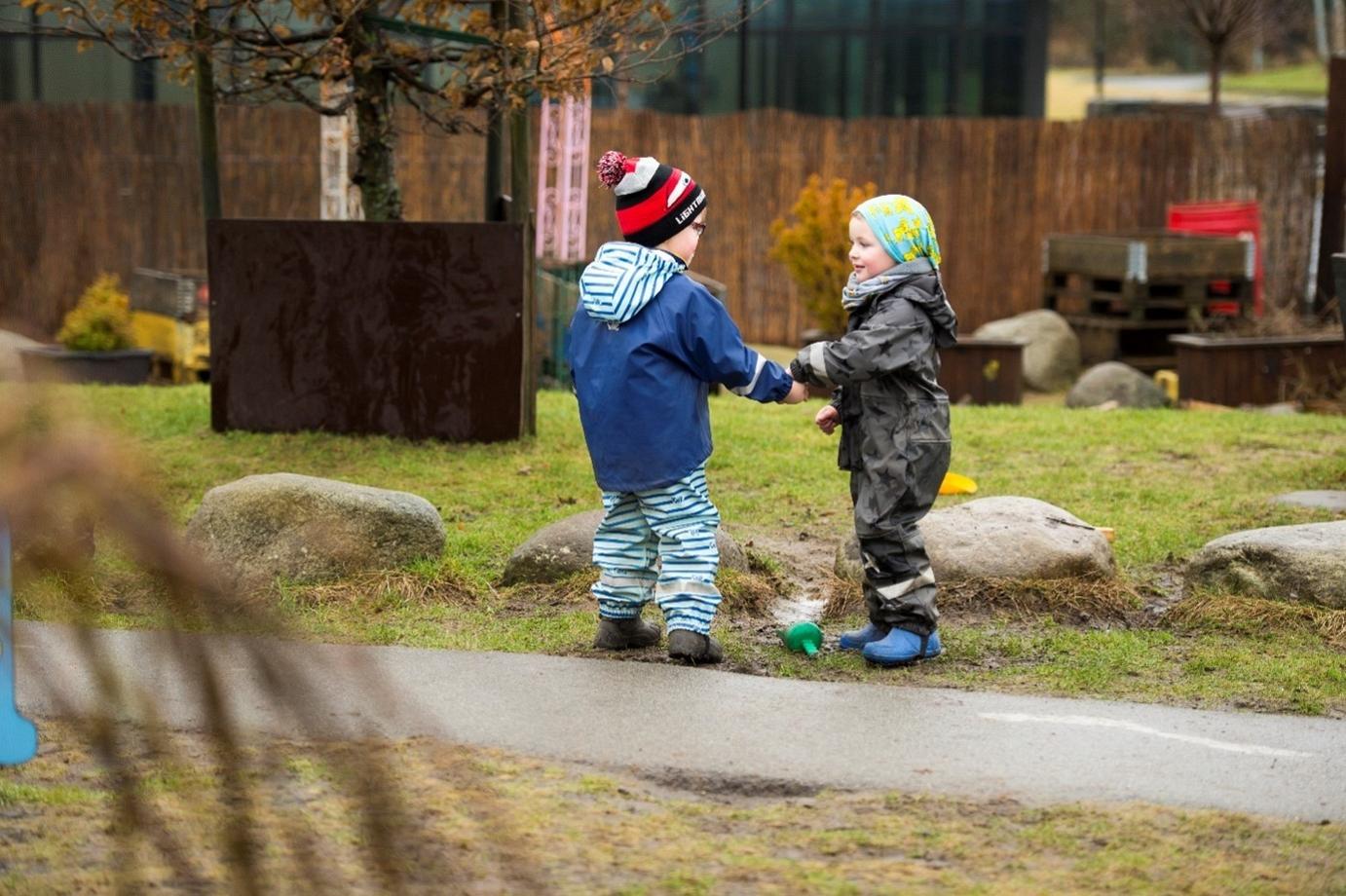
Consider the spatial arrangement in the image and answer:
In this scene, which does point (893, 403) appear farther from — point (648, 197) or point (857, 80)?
point (857, 80)

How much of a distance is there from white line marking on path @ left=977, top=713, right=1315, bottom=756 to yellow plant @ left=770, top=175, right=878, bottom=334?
10440 millimetres

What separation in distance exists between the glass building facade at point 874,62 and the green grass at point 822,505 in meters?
11.9

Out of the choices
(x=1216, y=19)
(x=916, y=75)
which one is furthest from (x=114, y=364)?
(x=1216, y=19)

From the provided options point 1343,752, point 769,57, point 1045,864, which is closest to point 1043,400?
point 769,57

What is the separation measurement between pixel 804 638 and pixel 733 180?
14.4 m

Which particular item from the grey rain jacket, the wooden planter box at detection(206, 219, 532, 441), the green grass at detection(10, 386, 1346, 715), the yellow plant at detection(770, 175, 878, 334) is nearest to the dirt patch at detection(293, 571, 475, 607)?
the green grass at detection(10, 386, 1346, 715)

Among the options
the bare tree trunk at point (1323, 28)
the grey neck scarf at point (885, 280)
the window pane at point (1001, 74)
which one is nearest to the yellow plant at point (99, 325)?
the grey neck scarf at point (885, 280)

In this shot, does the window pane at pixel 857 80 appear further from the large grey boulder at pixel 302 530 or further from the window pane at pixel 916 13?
the large grey boulder at pixel 302 530

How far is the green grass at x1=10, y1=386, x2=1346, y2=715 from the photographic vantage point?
5.41m

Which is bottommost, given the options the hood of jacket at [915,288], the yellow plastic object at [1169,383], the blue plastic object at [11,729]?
the yellow plastic object at [1169,383]

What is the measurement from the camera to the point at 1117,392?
1412 cm

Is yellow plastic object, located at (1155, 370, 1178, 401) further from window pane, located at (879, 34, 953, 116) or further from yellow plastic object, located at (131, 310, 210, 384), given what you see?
window pane, located at (879, 34, 953, 116)

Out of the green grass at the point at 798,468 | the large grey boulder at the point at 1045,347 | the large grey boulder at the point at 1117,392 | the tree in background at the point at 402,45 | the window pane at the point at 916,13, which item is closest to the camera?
the green grass at the point at 798,468

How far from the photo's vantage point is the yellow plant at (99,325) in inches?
549
